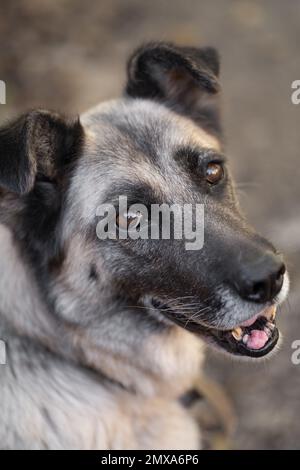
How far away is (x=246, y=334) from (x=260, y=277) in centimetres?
51

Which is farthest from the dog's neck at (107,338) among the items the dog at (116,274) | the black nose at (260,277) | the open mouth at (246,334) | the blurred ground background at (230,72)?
the blurred ground background at (230,72)

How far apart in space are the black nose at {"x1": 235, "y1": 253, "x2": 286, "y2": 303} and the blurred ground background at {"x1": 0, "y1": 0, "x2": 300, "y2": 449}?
1852 millimetres

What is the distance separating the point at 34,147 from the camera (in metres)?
3.07

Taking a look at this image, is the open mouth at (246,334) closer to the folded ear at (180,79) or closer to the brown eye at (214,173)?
the brown eye at (214,173)

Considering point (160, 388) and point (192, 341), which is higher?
point (192, 341)

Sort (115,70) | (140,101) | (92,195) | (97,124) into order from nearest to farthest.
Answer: (92,195) → (97,124) → (140,101) → (115,70)

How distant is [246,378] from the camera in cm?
477

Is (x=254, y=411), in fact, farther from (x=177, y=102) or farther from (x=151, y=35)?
(x=151, y=35)

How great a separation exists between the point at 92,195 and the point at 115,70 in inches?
177

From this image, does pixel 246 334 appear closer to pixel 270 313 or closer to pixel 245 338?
pixel 245 338

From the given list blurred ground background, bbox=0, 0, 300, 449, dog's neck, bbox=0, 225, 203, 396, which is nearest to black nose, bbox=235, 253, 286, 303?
dog's neck, bbox=0, 225, 203, 396

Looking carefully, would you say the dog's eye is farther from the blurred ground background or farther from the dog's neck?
the blurred ground background

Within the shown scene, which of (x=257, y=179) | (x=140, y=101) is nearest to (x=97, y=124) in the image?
(x=140, y=101)
